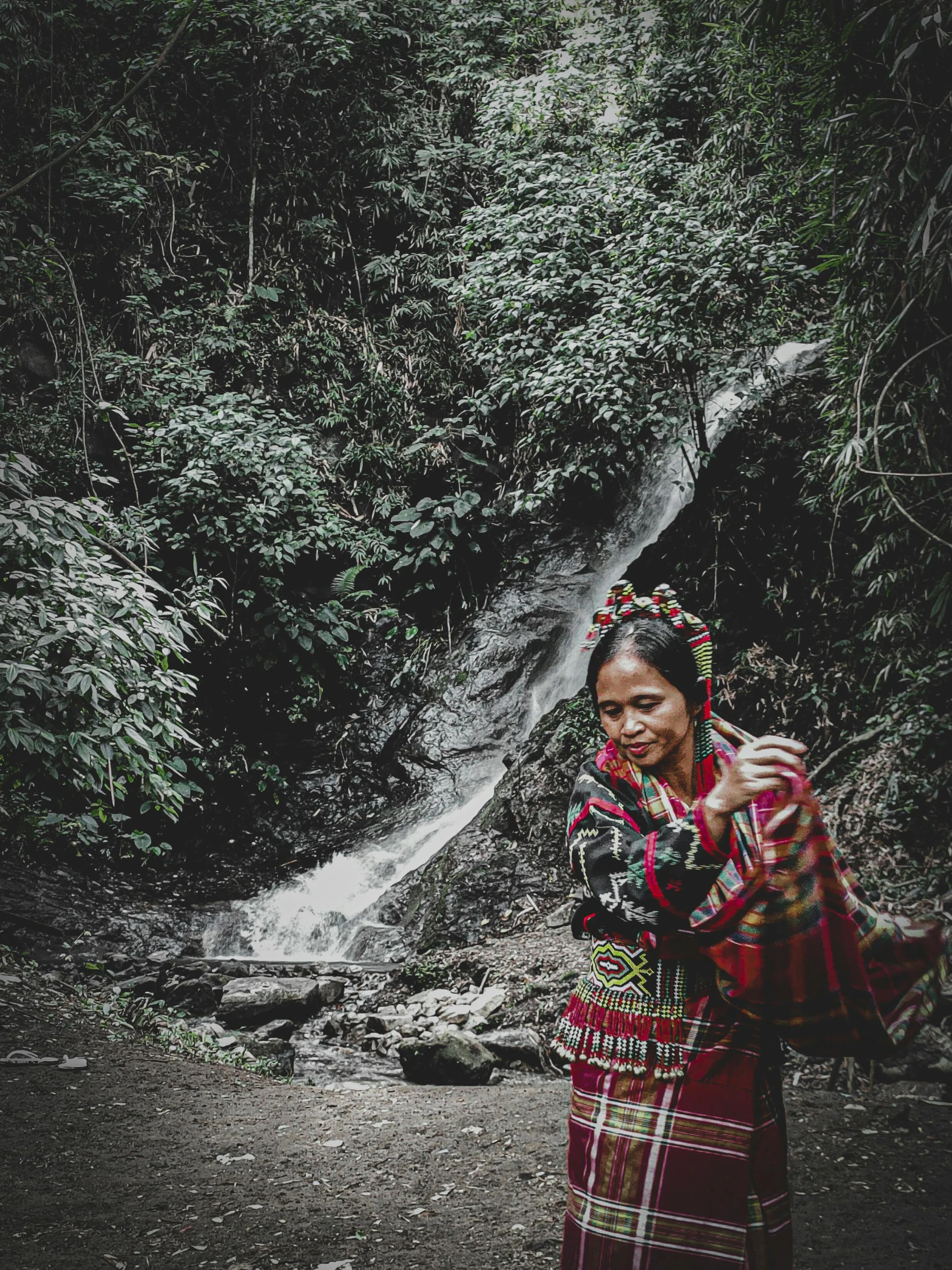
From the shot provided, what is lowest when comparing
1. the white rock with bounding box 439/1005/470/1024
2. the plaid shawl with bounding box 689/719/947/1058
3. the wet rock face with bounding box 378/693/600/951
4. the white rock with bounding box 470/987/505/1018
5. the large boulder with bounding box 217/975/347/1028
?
the large boulder with bounding box 217/975/347/1028

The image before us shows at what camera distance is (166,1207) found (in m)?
3.12

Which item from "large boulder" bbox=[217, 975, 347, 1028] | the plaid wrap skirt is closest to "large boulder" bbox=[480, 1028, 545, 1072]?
"large boulder" bbox=[217, 975, 347, 1028]

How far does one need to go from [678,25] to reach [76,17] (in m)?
7.28

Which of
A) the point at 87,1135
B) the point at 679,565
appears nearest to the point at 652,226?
the point at 679,565

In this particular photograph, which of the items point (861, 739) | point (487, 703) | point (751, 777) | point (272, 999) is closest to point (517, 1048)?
point (272, 999)

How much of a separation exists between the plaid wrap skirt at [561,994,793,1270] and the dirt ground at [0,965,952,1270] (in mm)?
1670

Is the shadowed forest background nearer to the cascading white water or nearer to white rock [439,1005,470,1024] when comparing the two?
the cascading white water

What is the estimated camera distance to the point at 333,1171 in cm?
356

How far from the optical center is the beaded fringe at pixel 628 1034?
1.50 m

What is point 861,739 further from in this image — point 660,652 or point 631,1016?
point 631,1016

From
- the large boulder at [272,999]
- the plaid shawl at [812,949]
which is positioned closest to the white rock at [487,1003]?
the large boulder at [272,999]

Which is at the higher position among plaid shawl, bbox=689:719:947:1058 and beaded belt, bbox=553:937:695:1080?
plaid shawl, bbox=689:719:947:1058

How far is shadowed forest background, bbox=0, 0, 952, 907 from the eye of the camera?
483cm

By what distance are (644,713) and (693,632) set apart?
199 millimetres
